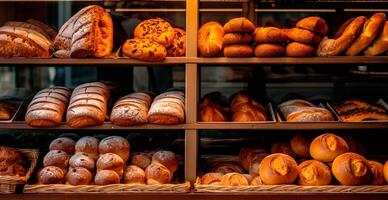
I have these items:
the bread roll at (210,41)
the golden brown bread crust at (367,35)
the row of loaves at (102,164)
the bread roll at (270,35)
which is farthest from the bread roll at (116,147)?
the golden brown bread crust at (367,35)

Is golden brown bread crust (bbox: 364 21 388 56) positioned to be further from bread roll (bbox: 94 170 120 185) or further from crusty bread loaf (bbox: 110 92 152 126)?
bread roll (bbox: 94 170 120 185)

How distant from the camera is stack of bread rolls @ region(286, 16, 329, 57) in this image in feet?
10.4

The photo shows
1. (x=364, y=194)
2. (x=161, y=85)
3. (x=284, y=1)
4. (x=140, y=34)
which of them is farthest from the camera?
(x=161, y=85)

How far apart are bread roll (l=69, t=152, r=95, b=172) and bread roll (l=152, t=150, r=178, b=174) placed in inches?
14.4

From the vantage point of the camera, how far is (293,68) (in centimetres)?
555

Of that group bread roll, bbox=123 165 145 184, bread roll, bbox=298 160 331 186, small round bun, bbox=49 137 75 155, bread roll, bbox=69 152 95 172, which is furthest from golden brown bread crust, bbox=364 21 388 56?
small round bun, bbox=49 137 75 155

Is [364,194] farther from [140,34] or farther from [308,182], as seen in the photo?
[140,34]

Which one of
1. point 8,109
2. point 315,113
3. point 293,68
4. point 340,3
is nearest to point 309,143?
point 315,113

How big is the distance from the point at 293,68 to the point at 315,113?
2.31 m

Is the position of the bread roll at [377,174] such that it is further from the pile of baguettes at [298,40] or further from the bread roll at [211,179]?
the bread roll at [211,179]

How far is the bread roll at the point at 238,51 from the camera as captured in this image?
3160mm

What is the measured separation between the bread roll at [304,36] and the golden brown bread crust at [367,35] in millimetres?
197

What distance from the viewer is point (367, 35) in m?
3.16

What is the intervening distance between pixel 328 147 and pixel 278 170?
0.35 m
